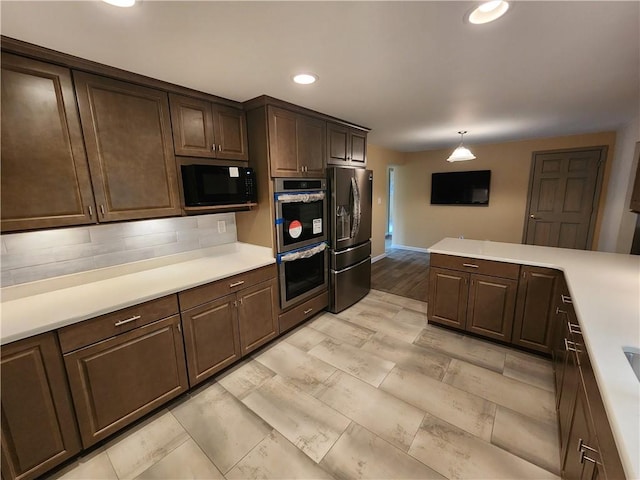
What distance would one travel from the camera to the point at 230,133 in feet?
7.78

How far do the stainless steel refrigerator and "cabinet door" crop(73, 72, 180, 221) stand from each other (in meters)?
1.59

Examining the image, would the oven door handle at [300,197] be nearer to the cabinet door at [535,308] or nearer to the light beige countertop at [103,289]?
the light beige countertop at [103,289]

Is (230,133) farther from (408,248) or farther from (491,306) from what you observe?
(408,248)

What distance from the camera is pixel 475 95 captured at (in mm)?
2301

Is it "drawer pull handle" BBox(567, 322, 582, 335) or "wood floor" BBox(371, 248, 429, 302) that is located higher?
"drawer pull handle" BBox(567, 322, 582, 335)

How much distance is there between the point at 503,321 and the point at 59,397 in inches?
130

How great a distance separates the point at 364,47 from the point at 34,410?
8.52 feet

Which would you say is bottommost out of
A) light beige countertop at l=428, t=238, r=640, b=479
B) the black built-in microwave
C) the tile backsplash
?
light beige countertop at l=428, t=238, r=640, b=479

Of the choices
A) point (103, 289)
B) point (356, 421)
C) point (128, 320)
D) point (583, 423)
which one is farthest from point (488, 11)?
point (103, 289)

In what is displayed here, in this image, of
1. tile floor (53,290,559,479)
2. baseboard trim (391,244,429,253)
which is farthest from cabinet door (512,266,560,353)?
baseboard trim (391,244,429,253)

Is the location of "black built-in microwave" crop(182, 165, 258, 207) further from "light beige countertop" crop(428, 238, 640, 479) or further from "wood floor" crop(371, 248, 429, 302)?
"wood floor" crop(371, 248, 429, 302)

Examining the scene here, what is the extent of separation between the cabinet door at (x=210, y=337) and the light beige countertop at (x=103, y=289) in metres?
0.23

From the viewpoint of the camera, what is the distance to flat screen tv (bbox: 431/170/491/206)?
508cm

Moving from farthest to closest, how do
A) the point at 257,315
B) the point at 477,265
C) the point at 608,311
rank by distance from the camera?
the point at 477,265, the point at 257,315, the point at 608,311
